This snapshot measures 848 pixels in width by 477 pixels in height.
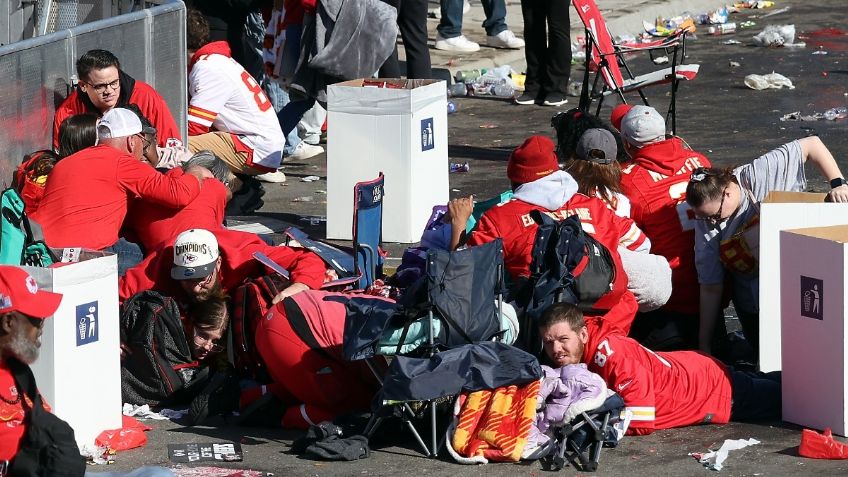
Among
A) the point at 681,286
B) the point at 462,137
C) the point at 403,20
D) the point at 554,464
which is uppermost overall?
the point at 403,20

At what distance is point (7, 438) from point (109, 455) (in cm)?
147

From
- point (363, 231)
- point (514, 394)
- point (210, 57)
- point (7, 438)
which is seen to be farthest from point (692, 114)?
point (7, 438)

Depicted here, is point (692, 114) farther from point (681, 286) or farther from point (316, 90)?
point (681, 286)

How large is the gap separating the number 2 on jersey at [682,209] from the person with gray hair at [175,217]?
7.35 ft

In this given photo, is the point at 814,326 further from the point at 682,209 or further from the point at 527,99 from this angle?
the point at 527,99

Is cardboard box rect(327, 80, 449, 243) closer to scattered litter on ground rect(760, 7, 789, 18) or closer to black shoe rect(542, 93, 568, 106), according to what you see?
black shoe rect(542, 93, 568, 106)

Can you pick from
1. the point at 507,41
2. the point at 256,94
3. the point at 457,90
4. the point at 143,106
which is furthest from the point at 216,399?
the point at 507,41

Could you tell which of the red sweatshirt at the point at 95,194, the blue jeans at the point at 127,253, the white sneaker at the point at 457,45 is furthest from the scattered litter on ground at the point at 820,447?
the white sneaker at the point at 457,45

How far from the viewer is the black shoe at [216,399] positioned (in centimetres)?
656

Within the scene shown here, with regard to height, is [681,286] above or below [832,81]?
below

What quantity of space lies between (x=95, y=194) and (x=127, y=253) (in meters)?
0.56

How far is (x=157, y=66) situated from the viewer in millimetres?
9398

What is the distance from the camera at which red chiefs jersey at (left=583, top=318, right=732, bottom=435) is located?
6.09 m

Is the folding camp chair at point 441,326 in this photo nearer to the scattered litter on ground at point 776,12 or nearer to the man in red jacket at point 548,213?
the man in red jacket at point 548,213
